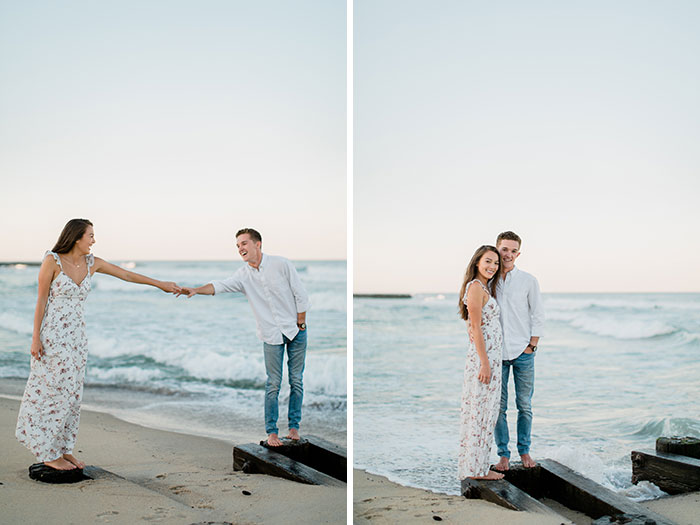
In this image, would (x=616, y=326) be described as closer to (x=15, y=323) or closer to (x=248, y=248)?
(x=15, y=323)

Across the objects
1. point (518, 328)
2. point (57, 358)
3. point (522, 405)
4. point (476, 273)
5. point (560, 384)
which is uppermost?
point (476, 273)

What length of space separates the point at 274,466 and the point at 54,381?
1.14 metres

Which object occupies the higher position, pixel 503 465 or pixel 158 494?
pixel 503 465

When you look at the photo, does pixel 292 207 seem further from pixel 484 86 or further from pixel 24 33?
pixel 24 33

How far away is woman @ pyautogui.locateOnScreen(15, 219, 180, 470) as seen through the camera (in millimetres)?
3287

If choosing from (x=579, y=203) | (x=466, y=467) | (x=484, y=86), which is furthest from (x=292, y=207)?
(x=466, y=467)

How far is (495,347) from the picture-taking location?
3.35 meters

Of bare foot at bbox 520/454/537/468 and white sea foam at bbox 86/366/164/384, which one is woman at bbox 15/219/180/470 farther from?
white sea foam at bbox 86/366/164/384

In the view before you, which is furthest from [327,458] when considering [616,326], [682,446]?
[616,326]

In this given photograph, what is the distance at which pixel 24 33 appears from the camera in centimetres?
837

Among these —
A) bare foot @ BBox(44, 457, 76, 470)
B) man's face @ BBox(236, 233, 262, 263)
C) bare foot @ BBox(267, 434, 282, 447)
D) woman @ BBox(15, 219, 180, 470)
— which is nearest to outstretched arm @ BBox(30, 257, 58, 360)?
woman @ BBox(15, 219, 180, 470)

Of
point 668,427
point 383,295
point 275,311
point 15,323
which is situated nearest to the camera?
point 275,311

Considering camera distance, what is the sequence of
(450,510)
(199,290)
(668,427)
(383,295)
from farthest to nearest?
(383,295), (668,427), (199,290), (450,510)

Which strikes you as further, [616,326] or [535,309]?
[616,326]
